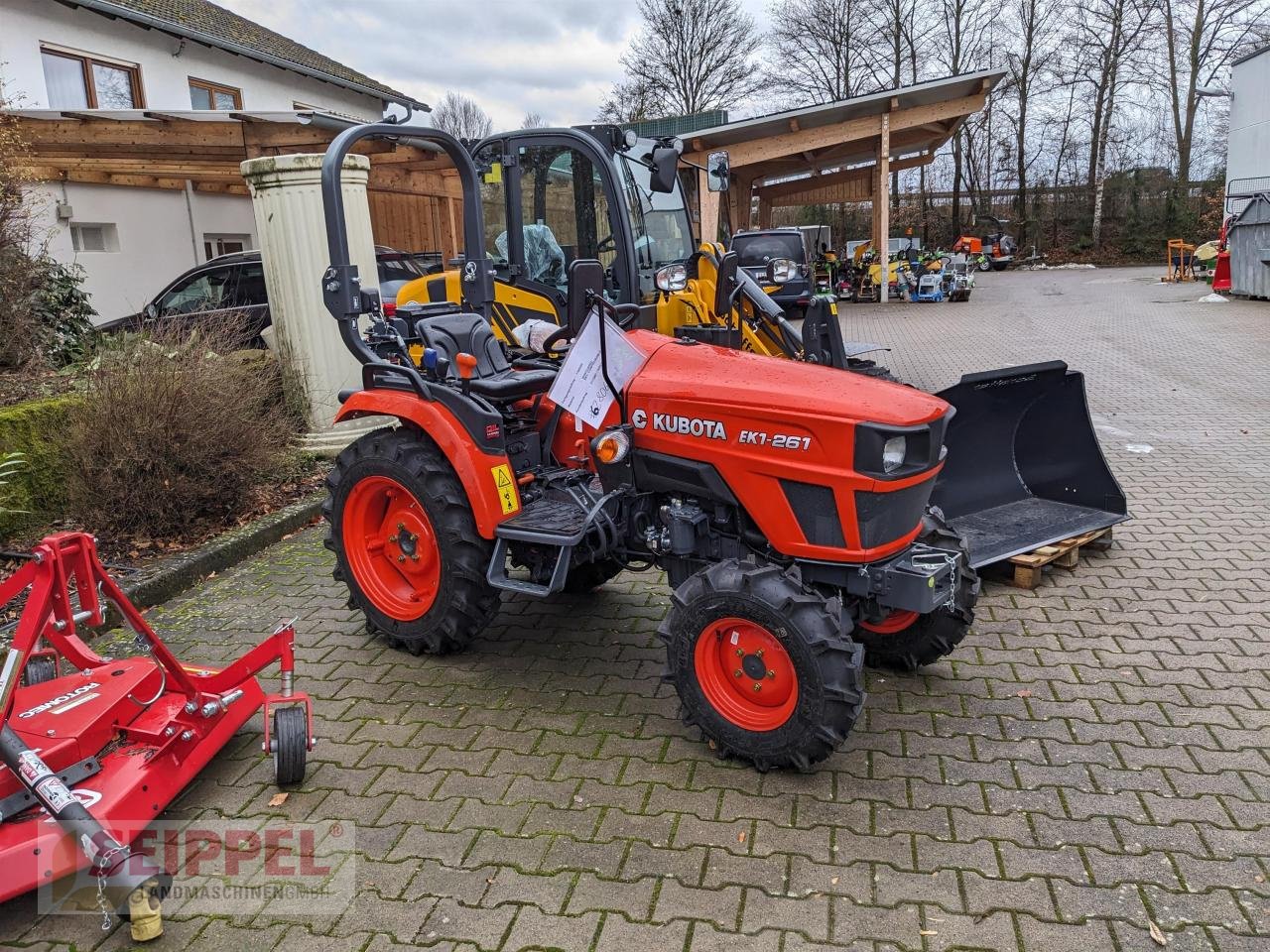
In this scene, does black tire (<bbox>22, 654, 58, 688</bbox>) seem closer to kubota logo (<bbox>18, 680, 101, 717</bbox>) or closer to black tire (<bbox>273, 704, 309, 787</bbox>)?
kubota logo (<bbox>18, 680, 101, 717</bbox>)

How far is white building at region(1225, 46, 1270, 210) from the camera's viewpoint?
23281 millimetres

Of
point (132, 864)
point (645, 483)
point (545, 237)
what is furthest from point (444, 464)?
point (545, 237)

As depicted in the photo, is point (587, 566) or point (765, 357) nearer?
point (765, 357)

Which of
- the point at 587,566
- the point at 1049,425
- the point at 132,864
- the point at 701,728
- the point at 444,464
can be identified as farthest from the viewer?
the point at 1049,425

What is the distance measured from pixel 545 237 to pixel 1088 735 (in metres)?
5.15

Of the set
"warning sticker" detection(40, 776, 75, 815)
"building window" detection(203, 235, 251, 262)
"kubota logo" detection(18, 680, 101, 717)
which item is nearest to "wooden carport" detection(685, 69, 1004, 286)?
"building window" detection(203, 235, 251, 262)

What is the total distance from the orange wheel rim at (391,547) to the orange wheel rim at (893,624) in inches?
71.2

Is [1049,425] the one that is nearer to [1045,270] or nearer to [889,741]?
[889,741]

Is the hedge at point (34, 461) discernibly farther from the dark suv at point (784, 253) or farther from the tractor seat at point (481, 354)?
the dark suv at point (784, 253)

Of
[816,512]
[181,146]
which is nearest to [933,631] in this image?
[816,512]

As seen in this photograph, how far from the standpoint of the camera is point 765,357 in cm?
349

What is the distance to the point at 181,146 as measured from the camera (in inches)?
414

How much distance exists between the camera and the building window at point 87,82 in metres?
13.5

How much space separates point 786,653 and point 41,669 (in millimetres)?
2631
